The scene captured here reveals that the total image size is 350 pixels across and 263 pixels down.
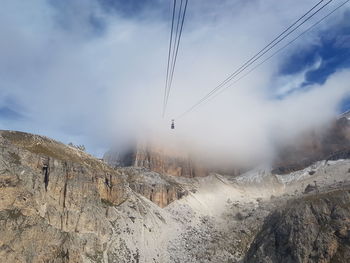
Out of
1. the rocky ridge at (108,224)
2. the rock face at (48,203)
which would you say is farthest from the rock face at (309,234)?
the rock face at (48,203)

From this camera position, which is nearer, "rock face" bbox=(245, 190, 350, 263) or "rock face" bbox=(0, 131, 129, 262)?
"rock face" bbox=(0, 131, 129, 262)

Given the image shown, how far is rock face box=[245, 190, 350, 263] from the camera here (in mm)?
144875

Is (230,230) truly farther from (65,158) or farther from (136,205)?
(65,158)

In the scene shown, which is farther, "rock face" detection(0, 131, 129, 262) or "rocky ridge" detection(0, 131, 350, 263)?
"rocky ridge" detection(0, 131, 350, 263)

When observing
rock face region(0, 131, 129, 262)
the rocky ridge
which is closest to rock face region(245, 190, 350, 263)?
the rocky ridge

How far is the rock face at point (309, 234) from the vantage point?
145 metres

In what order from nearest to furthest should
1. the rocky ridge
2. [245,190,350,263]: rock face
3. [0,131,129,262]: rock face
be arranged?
[0,131,129,262]: rock face → the rocky ridge → [245,190,350,263]: rock face

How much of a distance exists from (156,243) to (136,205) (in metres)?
23.2

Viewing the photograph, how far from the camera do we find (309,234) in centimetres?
15350

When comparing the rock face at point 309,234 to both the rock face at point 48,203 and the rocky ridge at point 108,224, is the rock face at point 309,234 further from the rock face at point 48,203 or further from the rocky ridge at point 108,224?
the rock face at point 48,203

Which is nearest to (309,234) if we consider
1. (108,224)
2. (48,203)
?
(108,224)

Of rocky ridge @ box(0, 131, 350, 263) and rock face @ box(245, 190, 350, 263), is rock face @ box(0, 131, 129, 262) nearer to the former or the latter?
rocky ridge @ box(0, 131, 350, 263)

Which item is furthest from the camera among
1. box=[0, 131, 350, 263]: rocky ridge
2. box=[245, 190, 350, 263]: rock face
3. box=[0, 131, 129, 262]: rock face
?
box=[245, 190, 350, 263]: rock face

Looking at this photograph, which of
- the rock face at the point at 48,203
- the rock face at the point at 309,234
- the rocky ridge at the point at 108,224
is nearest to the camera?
the rock face at the point at 48,203
